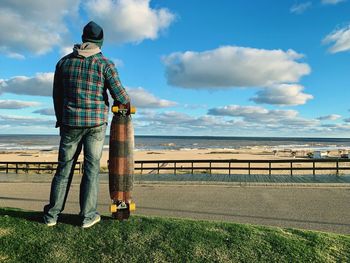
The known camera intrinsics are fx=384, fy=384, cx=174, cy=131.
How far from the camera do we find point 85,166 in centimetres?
460

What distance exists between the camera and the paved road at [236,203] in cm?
741

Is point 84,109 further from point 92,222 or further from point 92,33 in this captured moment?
point 92,222

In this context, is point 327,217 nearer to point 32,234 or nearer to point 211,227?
point 211,227

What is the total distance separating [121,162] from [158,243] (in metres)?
1.16

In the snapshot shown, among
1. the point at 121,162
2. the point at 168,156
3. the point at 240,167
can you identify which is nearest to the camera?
the point at 121,162

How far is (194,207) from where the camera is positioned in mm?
8906

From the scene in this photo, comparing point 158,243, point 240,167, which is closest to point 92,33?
point 158,243

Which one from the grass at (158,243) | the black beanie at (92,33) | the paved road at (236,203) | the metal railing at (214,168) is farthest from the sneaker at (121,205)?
the metal railing at (214,168)

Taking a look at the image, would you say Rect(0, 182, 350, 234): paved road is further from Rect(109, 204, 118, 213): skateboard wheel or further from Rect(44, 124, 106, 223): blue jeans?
Rect(44, 124, 106, 223): blue jeans

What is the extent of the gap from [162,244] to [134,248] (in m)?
0.31

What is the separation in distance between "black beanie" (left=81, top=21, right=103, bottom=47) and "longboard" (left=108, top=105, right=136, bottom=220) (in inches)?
33.1

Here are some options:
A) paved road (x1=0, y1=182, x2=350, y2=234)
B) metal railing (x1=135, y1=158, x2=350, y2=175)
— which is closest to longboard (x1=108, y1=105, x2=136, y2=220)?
paved road (x1=0, y1=182, x2=350, y2=234)

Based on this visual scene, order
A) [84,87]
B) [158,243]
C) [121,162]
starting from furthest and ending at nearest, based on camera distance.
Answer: [121,162], [84,87], [158,243]

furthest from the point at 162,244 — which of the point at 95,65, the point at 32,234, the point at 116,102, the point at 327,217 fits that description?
the point at 327,217
